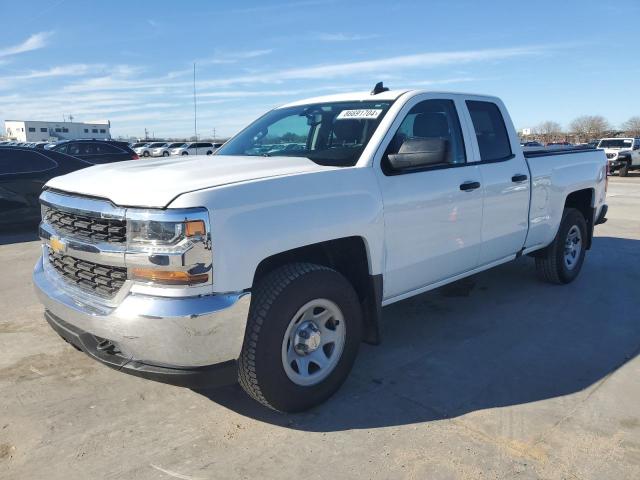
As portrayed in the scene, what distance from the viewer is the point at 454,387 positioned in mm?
3484

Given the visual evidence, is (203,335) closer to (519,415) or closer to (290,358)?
(290,358)

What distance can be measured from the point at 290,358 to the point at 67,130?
11897cm

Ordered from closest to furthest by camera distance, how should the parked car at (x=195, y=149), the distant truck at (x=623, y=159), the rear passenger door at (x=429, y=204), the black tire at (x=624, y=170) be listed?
the rear passenger door at (x=429, y=204)
the distant truck at (x=623, y=159)
the black tire at (x=624, y=170)
the parked car at (x=195, y=149)

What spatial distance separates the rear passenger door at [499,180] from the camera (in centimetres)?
434

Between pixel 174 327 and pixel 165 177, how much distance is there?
2.71 ft

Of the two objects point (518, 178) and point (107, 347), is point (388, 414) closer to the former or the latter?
point (107, 347)

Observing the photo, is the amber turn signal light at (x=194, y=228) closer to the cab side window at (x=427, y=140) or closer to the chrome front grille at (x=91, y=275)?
the chrome front grille at (x=91, y=275)

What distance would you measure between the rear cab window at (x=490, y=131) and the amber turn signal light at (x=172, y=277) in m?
2.73

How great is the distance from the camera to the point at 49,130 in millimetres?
106000

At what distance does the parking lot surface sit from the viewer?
2.67m

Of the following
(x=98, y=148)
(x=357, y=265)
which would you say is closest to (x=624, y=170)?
(x=98, y=148)

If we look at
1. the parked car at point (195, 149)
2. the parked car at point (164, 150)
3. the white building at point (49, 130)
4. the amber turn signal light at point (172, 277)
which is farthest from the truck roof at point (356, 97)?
the white building at point (49, 130)

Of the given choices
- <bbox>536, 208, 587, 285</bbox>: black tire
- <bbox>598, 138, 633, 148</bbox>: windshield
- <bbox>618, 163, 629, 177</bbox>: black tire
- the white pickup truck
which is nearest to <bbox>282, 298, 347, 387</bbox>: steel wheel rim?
the white pickup truck

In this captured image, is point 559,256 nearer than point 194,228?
No
